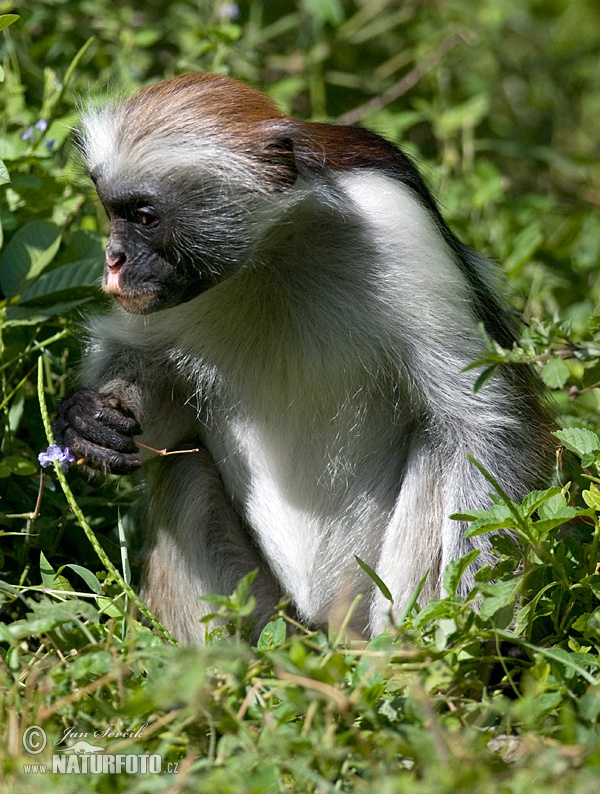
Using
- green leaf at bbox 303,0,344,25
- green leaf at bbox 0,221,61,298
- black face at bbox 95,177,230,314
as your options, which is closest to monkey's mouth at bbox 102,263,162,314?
black face at bbox 95,177,230,314

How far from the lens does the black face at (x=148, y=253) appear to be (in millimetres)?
3844

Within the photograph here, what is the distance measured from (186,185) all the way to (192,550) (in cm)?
154

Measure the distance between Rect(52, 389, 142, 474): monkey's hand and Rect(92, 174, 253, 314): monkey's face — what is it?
0.58 meters

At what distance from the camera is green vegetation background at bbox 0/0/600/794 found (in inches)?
104

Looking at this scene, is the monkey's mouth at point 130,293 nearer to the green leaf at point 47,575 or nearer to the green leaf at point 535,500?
the green leaf at point 47,575

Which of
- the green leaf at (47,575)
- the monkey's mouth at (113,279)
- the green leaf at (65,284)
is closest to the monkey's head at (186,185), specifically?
the monkey's mouth at (113,279)

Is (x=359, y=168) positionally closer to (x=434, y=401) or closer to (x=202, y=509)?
(x=434, y=401)

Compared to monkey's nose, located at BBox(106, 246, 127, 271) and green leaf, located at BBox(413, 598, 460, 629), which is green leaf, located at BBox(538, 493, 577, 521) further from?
monkey's nose, located at BBox(106, 246, 127, 271)

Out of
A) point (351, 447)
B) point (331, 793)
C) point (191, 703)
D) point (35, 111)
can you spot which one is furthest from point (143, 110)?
point (331, 793)

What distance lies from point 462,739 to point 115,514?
260cm

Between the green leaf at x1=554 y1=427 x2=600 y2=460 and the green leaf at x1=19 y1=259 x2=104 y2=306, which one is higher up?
the green leaf at x1=554 y1=427 x2=600 y2=460

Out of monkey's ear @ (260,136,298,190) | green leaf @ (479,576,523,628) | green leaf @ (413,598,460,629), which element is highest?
monkey's ear @ (260,136,298,190)

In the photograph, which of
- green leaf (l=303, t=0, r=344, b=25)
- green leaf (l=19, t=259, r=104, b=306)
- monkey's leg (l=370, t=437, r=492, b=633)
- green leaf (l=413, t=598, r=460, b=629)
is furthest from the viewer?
green leaf (l=303, t=0, r=344, b=25)

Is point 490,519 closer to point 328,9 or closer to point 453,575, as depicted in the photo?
point 453,575
